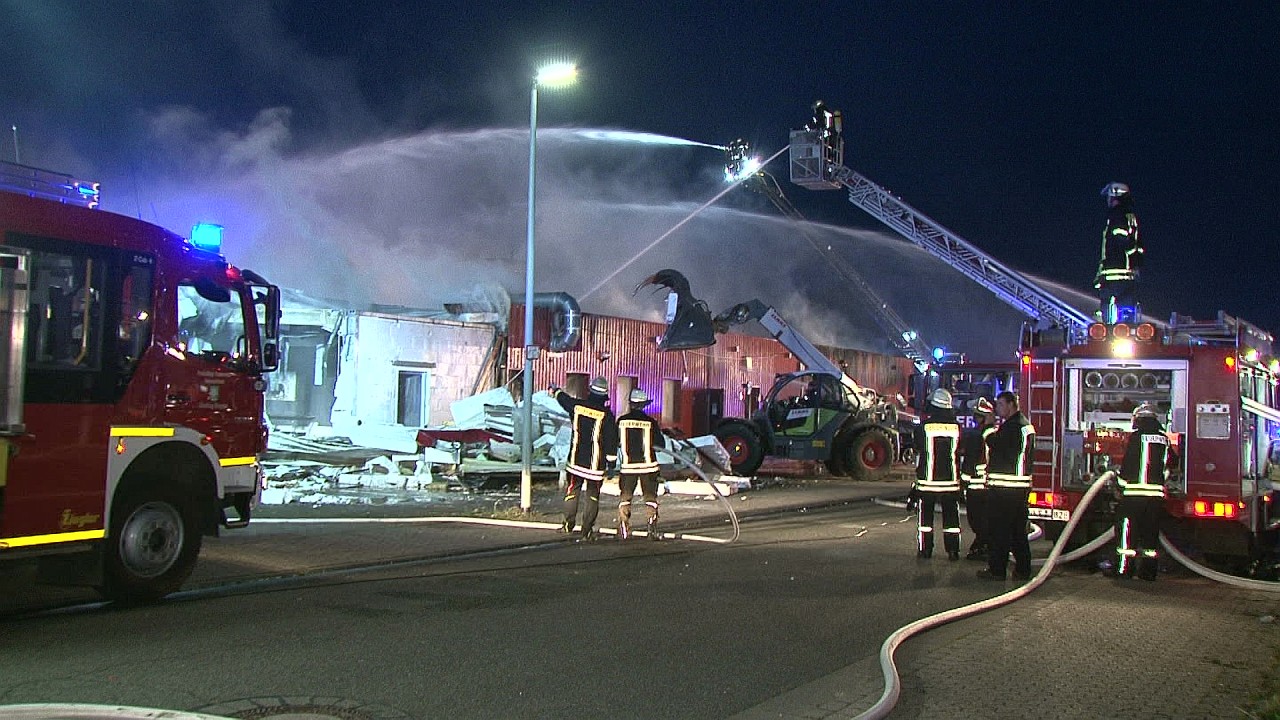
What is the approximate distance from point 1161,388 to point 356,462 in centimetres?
1177

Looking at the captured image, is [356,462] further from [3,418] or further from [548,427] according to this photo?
[3,418]

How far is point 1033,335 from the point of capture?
10883 mm

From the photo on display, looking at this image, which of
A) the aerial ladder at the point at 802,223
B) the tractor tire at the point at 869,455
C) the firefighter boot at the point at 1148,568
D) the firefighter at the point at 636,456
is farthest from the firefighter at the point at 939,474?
the aerial ladder at the point at 802,223

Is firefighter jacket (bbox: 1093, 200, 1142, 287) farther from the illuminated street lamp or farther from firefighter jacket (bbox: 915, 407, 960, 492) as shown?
the illuminated street lamp

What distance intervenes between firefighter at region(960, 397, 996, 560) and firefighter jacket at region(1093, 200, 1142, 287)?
2804 millimetres

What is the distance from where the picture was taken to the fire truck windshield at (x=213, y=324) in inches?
313

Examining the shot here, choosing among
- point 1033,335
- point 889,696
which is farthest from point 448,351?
point 889,696

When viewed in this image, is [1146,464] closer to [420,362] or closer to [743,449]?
[743,449]

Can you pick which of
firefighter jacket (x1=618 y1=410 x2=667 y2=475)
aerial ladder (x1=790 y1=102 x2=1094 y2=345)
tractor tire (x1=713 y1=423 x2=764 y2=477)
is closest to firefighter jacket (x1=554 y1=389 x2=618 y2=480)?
firefighter jacket (x1=618 y1=410 x2=667 y2=475)

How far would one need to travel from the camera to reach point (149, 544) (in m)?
7.24

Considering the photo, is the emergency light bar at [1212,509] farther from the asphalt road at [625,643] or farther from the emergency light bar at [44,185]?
the emergency light bar at [44,185]

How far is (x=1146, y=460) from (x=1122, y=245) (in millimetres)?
3733

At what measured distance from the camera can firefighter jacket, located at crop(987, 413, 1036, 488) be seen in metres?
9.28

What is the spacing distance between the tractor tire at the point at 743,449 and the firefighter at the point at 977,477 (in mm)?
9405
